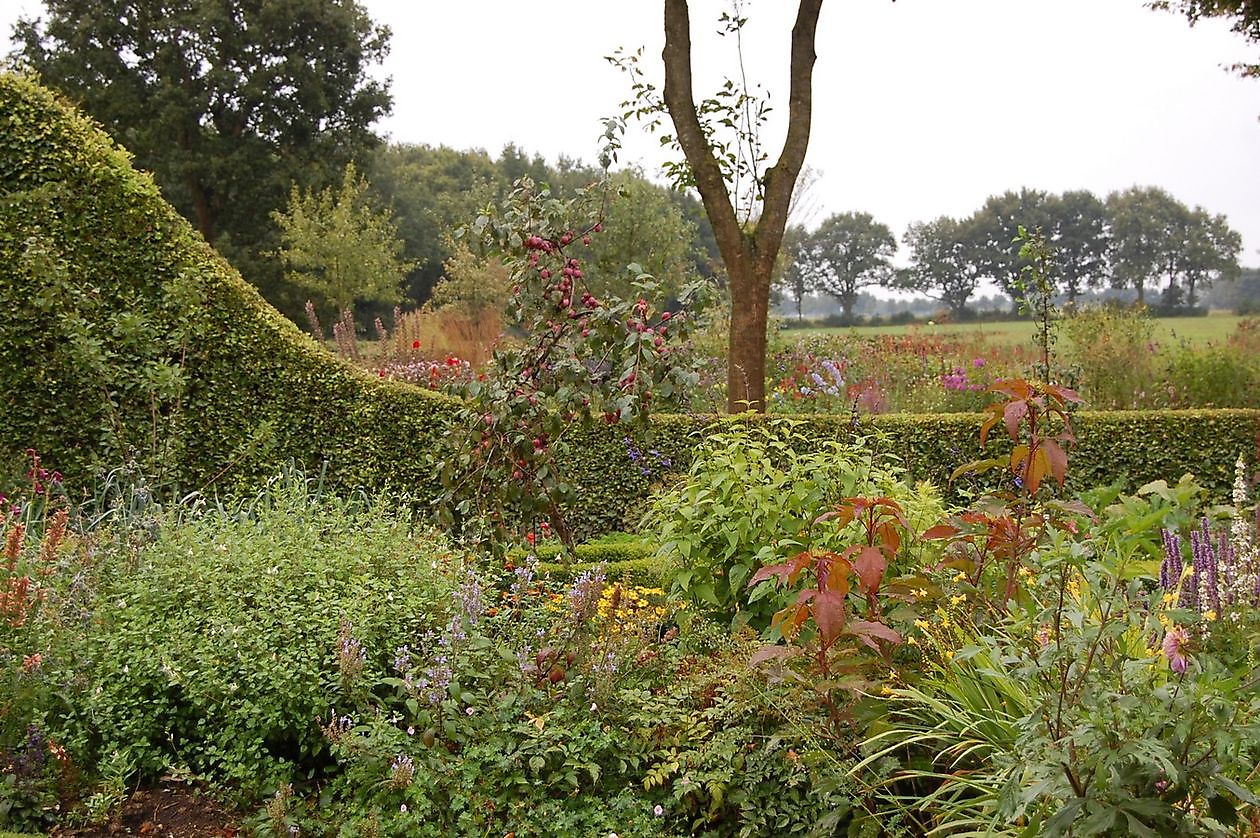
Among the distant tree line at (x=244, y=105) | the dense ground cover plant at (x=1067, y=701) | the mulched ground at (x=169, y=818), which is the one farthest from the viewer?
the distant tree line at (x=244, y=105)

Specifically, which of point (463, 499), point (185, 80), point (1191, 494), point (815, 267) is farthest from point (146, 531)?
point (815, 267)

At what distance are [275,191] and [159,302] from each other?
19.9 meters

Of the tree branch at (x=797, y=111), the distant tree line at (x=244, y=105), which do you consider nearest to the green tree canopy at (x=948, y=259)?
the distant tree line at (x=244, y=105)

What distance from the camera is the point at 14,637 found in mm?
3012

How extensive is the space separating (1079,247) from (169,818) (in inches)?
1294

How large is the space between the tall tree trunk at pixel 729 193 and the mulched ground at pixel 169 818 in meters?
4.80

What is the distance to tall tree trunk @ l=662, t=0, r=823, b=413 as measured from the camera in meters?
6.97

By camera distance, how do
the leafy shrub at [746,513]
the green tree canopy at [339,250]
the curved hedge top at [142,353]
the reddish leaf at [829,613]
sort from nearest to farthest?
the reddish leaf at [829,613] < the leafy shrub at [746,513] < the curved hedge top at [142,353] < the green tree canopy at [339,250]

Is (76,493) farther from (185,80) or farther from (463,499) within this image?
(185,80)

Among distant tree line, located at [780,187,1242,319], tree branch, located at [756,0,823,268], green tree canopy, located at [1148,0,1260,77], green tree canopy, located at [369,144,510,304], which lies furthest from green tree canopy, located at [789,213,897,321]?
tree branch, located at [756,0,823,268]

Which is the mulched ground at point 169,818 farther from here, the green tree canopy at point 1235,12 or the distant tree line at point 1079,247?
the distant tree line at point 1079,247

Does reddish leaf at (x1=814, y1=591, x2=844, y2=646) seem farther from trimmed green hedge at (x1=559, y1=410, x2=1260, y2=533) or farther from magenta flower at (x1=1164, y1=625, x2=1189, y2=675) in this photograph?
trimmed green hedge at (x1=559, y1=410, x2=1260, y2=533)

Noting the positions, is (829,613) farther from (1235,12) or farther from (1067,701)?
(1235,12)

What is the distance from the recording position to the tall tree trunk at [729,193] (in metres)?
6.97
